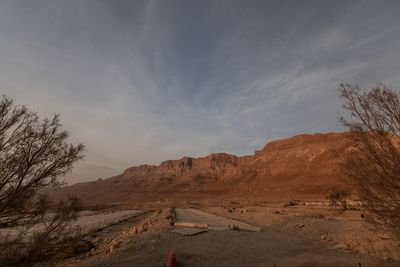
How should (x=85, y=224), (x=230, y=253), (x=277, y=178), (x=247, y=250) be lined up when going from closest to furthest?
(x=230, y=253), (x=247, y=250), (x=85, y=224), (x=277, y=178)

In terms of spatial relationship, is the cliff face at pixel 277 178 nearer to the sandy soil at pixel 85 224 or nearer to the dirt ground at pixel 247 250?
the sandy soil at pixel 85 224

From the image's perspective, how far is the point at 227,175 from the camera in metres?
169

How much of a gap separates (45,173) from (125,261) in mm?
7223

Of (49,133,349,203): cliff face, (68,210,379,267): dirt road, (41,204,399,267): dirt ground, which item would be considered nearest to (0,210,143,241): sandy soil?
(41,204,399,267): dirt ground

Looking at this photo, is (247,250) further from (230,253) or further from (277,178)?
(277,178)

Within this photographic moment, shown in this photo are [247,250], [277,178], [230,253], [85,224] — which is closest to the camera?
[230,253]

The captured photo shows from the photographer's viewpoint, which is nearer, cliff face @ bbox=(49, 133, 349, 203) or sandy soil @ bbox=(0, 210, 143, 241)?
sandy soil @ bbox=(0, 210, 143, 241)

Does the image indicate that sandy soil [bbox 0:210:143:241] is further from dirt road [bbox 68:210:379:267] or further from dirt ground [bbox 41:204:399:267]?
dirt road [bbox 68:210:379:267]

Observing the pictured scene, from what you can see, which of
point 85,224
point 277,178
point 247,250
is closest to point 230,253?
point 247,250

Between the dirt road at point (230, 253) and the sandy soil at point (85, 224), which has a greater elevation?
the sandy soil at point (85, 224)

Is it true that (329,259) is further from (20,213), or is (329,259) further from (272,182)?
(272,182)

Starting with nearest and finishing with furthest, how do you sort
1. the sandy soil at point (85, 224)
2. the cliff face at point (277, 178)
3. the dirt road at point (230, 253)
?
1. the sandy soil at point (85, 224)
2. the dirt road at point (230, 253)
3. the cliff face at point (277, 178)

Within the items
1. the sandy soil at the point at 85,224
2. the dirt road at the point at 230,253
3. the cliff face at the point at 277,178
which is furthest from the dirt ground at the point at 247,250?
the cliff face at the point at 277,178

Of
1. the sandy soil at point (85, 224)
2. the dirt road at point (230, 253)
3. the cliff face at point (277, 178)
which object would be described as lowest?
the dirt road at point (230, 253)
